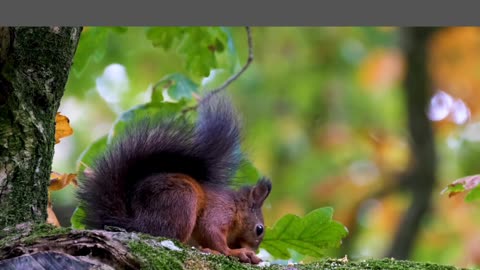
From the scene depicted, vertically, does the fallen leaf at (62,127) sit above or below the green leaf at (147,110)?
below

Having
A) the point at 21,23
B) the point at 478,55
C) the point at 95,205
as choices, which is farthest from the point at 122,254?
the point at 478,55

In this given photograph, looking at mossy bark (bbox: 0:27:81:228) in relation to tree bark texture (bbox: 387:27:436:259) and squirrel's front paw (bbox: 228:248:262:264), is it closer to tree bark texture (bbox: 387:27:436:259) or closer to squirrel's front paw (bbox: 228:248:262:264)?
squirrel's front paw (bbox: 228:248:262:264)

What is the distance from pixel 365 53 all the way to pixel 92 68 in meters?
4.72

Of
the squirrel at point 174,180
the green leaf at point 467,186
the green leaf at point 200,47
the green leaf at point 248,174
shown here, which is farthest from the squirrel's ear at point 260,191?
the green leaf at point 467,186

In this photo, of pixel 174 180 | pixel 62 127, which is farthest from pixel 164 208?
pixel 62 127

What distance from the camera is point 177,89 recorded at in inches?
113

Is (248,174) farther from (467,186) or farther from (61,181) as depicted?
(467,186)

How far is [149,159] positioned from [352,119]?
5.97m

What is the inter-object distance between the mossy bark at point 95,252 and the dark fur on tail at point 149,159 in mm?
466

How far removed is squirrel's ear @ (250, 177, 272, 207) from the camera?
8.88 feet

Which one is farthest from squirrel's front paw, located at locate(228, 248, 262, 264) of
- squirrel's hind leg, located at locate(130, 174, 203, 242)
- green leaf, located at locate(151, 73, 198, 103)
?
green leaf, located at locate(151, 73, 198, 103)

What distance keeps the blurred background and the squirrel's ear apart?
11.8 ft

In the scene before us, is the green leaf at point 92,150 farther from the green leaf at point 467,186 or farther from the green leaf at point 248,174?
the green leaf at point 467,186

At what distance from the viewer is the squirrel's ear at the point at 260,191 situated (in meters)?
2.71
